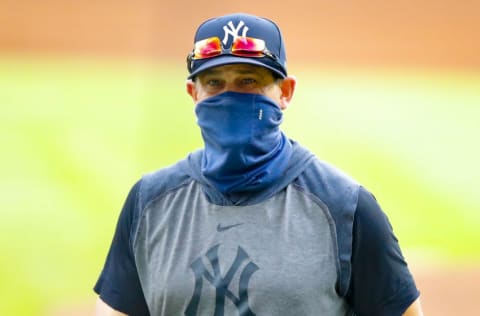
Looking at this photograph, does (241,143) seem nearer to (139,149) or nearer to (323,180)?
(323,180)

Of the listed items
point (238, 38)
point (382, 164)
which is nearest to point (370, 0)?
point (382, 164)

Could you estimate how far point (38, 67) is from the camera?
4.70 metres

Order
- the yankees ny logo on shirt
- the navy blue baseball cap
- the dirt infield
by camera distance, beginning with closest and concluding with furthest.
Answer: the yankees ny logo on shirt < the navy blue baseball cap < the dirt infield

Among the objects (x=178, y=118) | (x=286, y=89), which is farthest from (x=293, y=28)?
(x=286, y=89)

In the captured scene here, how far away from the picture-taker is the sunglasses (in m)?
1.89

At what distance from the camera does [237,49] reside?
6.21 feet

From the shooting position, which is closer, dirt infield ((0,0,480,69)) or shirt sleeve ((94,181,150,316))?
shirt sleeve ((94,181,150,316))

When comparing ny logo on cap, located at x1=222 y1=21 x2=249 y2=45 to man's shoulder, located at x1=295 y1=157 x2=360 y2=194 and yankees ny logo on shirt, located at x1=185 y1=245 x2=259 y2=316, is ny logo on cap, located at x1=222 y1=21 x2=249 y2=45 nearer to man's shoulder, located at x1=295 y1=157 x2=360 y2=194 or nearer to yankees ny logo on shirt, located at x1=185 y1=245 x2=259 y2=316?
man's shoulder, located at x1=295 y1=157 x2=360 y2=194

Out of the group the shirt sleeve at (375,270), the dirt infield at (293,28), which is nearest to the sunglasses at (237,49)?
the shirt sleeve at (375,270)

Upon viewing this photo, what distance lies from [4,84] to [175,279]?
3044 millimetres

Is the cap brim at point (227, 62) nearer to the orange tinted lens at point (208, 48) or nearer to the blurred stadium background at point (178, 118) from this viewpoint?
the orange tinted lens at point (208, 48)

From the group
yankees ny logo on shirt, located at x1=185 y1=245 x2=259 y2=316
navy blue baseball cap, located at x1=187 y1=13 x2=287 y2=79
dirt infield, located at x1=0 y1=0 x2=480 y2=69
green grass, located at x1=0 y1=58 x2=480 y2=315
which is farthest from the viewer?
dirt infield, located at x1=0 y1=0 x2=480 y2=69

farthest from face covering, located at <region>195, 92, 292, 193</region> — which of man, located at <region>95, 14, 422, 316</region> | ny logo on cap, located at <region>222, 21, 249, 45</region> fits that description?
ny logo on cap, located at <region>222, 21, 249, 45</region>

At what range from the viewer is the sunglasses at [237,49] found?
6.21ft
